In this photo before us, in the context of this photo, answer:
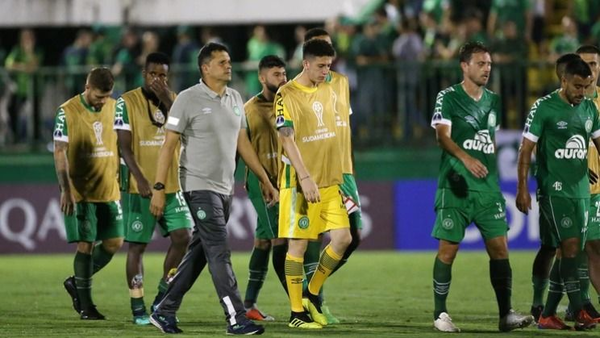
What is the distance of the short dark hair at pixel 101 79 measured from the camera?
12469 mm

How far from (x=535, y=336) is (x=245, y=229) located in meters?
11.6

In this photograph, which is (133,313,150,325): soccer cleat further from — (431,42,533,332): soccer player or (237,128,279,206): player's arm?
(431,42,533,332): soccer player

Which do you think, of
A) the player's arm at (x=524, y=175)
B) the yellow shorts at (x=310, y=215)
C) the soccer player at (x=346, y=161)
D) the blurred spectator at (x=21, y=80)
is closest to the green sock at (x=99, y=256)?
the soccer player at (x=346, y=161)

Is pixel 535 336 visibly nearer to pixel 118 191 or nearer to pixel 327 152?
pixel 327 152

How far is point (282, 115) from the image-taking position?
11.1m

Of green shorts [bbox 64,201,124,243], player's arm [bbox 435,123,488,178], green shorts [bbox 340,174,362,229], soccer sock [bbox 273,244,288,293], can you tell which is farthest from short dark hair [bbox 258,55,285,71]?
player's arm [bbox 435,123,488,178]

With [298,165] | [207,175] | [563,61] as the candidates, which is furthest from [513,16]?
[207,175]

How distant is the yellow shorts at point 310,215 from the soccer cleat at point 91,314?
7.18 ft

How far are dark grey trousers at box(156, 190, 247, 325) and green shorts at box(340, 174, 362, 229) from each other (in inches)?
44.7

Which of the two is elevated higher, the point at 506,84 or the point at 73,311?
the point at 506,84

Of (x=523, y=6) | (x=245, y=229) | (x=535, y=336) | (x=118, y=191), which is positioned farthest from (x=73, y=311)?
(x=523, y=6)

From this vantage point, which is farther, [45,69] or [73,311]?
[45,69]

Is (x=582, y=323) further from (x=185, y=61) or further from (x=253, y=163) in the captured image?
(x=185, y=61)

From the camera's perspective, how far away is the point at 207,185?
34.6 feet
